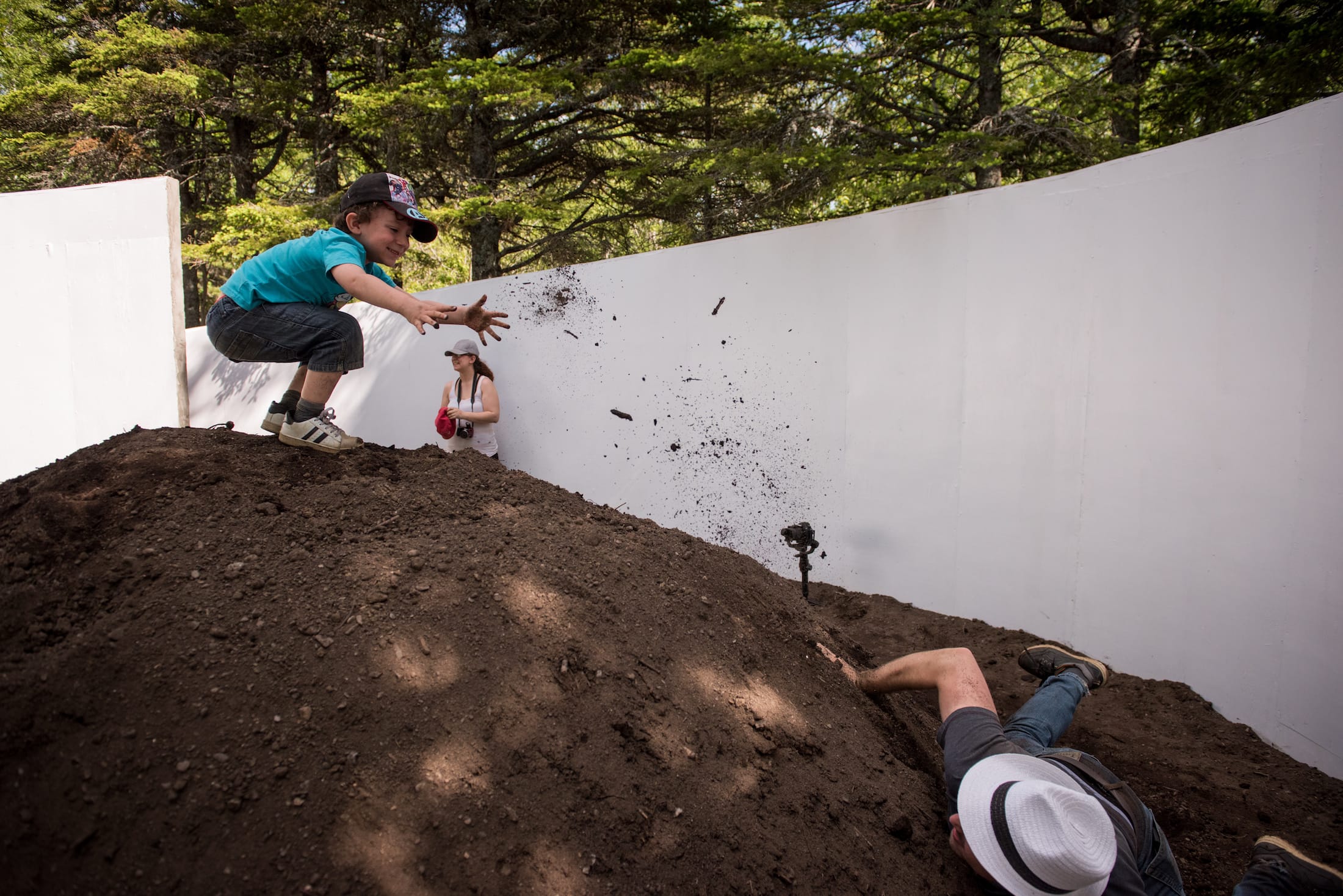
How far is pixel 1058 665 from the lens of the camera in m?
2.55

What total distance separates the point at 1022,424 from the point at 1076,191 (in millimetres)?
1089

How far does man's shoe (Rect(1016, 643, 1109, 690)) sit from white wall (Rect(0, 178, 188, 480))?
648 centimetres

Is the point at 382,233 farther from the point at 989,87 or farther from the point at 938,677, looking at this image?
the point at 989,87

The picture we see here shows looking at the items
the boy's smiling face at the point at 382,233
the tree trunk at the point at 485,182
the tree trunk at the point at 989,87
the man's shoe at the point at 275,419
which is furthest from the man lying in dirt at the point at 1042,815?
the tree trunk at the point at 485,182

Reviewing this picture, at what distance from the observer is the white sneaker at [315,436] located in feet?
8.96

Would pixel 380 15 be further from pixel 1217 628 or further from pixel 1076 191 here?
pixel 1217 628

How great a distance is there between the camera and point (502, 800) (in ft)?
4.62

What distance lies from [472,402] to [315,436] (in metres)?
2.33

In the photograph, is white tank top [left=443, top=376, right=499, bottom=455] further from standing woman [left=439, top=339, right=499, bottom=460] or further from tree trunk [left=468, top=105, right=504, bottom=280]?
tree trunk [left=468, top=105, right=504, bottom=280]

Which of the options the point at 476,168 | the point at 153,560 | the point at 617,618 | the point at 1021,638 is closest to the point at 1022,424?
the point at 1021,638

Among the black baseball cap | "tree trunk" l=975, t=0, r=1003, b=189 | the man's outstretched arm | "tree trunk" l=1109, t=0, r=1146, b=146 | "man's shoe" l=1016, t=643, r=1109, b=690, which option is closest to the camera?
the man's outstretched arm

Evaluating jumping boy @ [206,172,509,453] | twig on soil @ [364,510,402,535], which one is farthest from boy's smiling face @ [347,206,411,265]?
twig on soil @ [364,510,402,535]

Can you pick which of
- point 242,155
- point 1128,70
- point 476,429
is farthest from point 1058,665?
point 242,155

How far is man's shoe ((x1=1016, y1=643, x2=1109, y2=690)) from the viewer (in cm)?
246
